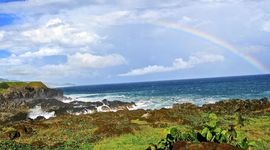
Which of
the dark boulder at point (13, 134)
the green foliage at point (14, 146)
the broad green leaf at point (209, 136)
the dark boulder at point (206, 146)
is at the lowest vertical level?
the green foliage at point (14, 146)

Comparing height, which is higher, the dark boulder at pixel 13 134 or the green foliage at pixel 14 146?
the dark boulder at pixel 13 134

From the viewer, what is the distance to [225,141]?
674 inches

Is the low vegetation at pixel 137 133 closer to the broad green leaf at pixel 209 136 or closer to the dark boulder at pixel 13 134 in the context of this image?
the broad green leaf at pixel 209 136

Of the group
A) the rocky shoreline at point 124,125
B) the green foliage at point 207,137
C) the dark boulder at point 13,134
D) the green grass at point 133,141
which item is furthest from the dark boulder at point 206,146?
the dark boulder at point 13,134

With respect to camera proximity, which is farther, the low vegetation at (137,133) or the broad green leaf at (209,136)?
the low vegetation at (137,133)

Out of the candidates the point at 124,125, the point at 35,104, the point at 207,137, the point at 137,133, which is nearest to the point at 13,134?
the point at 124,125

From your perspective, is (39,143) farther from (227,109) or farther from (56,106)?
(56,106)

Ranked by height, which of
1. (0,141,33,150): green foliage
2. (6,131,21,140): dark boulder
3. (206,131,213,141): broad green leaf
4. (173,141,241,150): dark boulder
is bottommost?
(0,141,33,150): green foliage

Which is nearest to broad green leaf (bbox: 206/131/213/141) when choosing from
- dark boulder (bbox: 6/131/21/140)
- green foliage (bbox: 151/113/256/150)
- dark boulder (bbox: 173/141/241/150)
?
green foliage (bbox: 151/113/256/150)

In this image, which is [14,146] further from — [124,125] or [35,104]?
[35,104]

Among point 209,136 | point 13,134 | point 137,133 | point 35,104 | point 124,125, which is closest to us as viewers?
point 209,136

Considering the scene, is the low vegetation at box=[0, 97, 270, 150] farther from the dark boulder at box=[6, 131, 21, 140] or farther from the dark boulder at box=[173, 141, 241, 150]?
the dark boulder at box=[173, 141, 241, 150]

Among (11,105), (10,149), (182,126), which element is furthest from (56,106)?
(10,149)

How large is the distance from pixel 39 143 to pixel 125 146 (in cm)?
719
